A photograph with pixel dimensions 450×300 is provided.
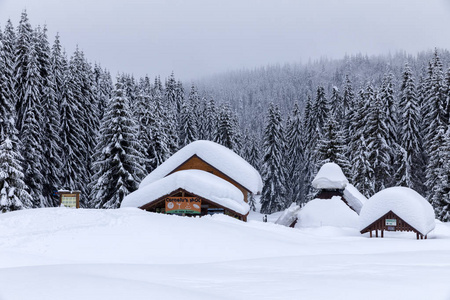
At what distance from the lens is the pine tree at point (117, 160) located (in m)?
31.1

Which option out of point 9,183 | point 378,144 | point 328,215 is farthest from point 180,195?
point 378,144

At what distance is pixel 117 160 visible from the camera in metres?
31.2

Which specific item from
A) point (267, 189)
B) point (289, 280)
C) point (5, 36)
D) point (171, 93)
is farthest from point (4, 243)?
point (171, 93)

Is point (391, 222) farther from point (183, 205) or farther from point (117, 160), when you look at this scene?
point (117, 160)

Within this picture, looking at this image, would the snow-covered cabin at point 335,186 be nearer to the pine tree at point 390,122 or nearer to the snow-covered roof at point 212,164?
the snow-covered roof at point 212,164

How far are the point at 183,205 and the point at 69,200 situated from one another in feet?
22.3

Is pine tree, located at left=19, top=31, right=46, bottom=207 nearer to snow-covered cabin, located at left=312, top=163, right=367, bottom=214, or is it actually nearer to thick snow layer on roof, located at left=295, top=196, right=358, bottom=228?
thick snow layer on roof, located at left=295, top=196, right=358, bottom=228

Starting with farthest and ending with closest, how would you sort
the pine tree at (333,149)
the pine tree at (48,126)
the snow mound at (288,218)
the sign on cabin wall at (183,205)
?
the pine tree at (333,149) < the pine tree at (48,126) < the snow mound at (288,218) < the sign on cabin wall at (183,205)

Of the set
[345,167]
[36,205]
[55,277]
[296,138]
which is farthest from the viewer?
[296,138]

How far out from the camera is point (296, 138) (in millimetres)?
62656

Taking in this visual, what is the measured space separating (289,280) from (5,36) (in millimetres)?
39361

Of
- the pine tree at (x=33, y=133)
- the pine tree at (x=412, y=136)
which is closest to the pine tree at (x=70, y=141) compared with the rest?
the pine tree at (x=33, y=133)

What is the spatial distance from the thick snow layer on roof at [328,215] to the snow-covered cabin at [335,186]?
30.7 inches

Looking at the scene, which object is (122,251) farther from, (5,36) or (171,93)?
(171,93)
